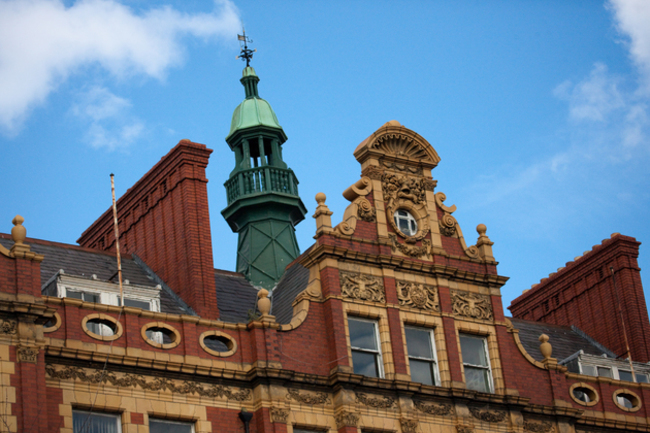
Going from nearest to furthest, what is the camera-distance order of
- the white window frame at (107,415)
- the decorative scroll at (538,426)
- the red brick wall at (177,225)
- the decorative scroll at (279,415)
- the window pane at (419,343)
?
1. the white window frame at (107,415)
2. the decorative scroll at (279,415)
3. the window pane at (419,343)
4. the decorative scroll at (538,426)
5. the red brick wall at (177,225)

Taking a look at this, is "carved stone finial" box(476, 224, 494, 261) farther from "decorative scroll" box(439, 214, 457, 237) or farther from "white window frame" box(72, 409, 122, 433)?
"white window frame" box(72, 409, 122, 433)

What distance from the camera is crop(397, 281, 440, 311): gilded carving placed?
124ft

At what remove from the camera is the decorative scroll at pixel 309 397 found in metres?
34.7

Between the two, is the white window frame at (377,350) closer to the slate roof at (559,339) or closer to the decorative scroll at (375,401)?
the decorative scroll at (375,401)

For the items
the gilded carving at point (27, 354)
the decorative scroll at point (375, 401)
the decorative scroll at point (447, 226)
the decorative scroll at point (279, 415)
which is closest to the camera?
the gilded carving at point (27, 354)

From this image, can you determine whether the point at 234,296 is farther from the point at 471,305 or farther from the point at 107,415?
the point at 107,415

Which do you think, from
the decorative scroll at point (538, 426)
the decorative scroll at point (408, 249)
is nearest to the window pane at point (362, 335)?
the decorative scroll at point (408, 249)

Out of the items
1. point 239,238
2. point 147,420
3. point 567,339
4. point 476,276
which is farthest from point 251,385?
point 567,339

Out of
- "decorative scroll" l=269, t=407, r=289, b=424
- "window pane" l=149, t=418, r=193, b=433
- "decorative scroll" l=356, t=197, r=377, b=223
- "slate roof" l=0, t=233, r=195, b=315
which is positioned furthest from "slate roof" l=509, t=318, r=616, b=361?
"window pane" l=149, t=418, r=193, b=433

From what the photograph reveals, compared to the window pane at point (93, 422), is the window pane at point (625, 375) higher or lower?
higher

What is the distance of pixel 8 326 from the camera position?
3031 centimetres

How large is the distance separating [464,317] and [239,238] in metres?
11.5

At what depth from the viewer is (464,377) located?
3788 centimetres

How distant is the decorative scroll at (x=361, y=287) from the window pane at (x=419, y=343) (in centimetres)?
136
